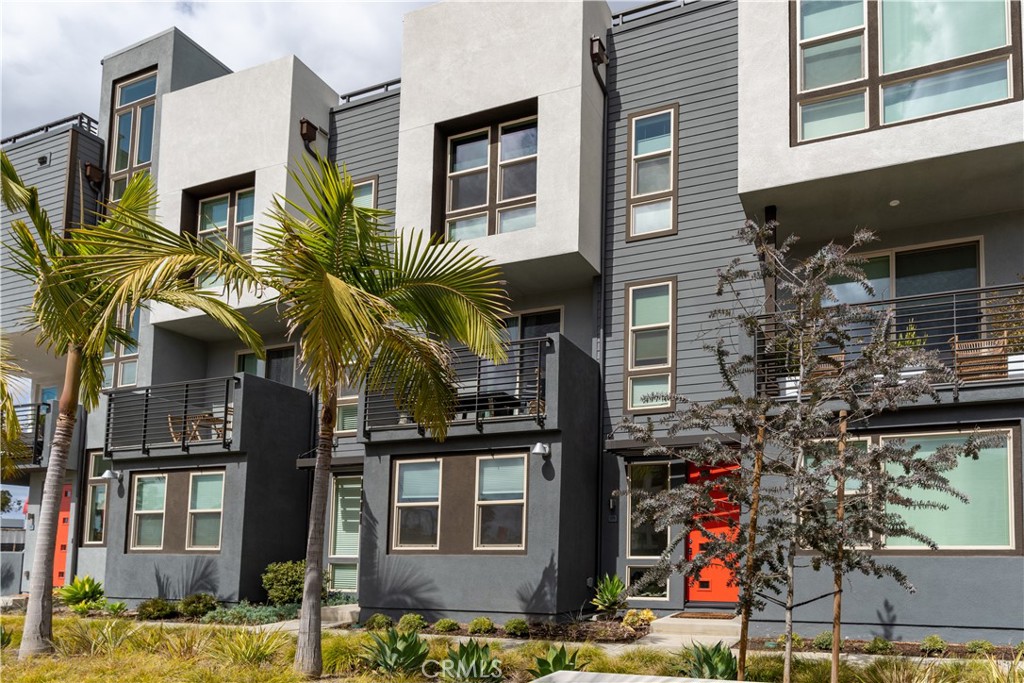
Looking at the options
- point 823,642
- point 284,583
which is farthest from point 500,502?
point 823,642

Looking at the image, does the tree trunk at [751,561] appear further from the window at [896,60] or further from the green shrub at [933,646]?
the window at [896,60]

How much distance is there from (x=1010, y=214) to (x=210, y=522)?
50.2ft

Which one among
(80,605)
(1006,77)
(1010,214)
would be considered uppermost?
(1006,77)

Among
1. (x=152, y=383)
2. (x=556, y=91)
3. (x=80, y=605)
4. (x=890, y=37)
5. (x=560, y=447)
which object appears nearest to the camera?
(x=890, y=37)

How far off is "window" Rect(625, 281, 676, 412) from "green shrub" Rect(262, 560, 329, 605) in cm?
685

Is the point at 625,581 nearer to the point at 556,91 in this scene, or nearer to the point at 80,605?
the point at 556,91

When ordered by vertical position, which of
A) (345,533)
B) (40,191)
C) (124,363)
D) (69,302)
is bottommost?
(345,533)

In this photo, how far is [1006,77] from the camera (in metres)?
13.0

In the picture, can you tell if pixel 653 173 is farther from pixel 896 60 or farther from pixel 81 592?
pixel 81 592

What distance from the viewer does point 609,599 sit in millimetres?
14930

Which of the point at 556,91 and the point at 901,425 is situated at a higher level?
the point at 556,91

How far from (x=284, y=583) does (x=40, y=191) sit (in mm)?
13314

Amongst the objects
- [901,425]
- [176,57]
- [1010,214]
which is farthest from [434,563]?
[176,57]

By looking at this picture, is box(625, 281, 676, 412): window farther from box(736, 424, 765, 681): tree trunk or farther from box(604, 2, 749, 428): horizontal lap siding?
box(736, 424, 765, 681): tree trunk
